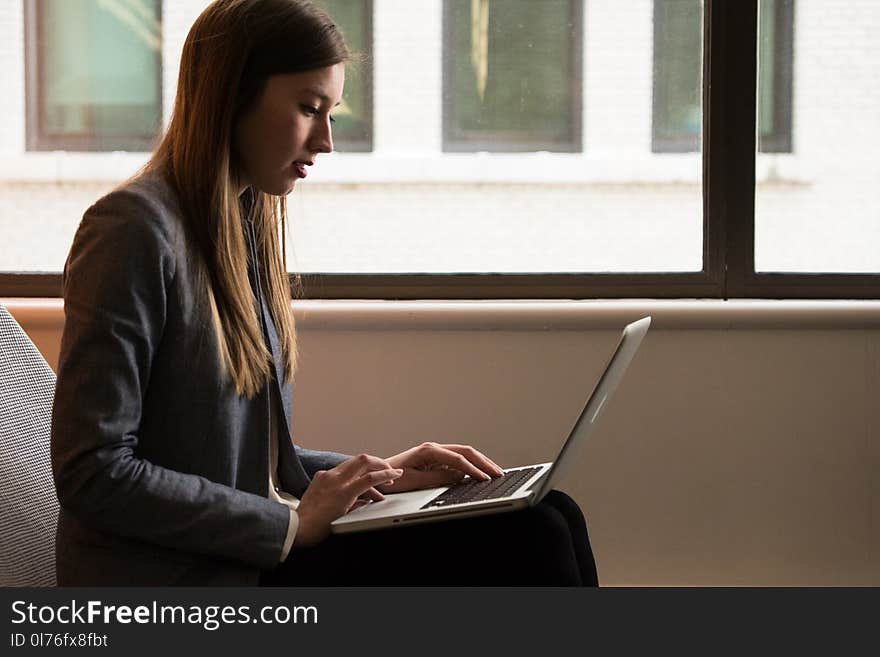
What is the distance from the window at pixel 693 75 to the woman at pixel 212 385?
3.92 feet

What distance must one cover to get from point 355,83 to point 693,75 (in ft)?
2.43

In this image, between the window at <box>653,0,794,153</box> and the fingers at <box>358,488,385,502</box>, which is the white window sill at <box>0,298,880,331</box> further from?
the fingers at <box>358,488,385,502</box>

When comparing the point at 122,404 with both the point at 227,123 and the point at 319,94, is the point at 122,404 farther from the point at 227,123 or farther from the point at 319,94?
the point at 319,94

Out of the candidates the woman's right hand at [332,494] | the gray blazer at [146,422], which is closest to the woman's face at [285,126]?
the gray blazer at [146,422]

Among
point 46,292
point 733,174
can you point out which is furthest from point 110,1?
point 733,174

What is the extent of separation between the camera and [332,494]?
1402 millimetres

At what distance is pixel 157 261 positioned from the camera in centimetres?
130

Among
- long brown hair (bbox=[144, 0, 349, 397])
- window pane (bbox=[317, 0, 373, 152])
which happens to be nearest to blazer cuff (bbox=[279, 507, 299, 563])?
long brown hair (bbox=[144, 0, 349, 397])

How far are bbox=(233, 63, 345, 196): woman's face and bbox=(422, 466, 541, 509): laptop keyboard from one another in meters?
0.47

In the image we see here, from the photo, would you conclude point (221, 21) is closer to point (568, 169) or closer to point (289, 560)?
point (289, 560)

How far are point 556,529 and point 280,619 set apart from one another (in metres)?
0.35

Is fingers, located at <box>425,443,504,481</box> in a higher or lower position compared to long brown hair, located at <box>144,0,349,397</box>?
lower

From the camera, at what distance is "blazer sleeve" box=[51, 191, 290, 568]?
1261 millimetres

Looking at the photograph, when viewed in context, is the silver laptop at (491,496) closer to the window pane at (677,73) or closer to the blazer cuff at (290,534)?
the blazer cuff at (290,534)
